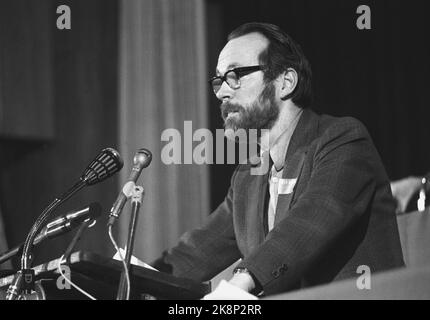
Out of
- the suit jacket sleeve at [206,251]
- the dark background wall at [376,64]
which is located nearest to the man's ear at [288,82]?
the suit jacket sleeve at [206,251]

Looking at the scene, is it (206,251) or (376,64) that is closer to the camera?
(206,251)

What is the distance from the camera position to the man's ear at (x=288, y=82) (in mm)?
2543

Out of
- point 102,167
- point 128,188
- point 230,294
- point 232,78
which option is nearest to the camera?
point 230,294

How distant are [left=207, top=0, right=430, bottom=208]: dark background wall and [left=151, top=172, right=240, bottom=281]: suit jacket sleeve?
4.85 ft

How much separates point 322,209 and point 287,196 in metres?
0.29

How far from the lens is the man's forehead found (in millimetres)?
2443

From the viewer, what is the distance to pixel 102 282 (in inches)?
68.1

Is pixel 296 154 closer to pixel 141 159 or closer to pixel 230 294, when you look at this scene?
pixel 141 159

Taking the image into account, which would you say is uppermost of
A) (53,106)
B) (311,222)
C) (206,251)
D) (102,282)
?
(53,106)

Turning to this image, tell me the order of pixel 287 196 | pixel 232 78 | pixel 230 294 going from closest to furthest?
pixel 230 294 → pixel 287 196 → pixel 232 78

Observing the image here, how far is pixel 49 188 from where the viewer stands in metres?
4.17

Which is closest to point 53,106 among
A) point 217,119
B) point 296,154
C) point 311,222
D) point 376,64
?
point 217,119

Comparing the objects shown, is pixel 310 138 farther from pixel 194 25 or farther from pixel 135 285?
pixel 194 25

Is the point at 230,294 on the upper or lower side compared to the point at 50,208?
lower
